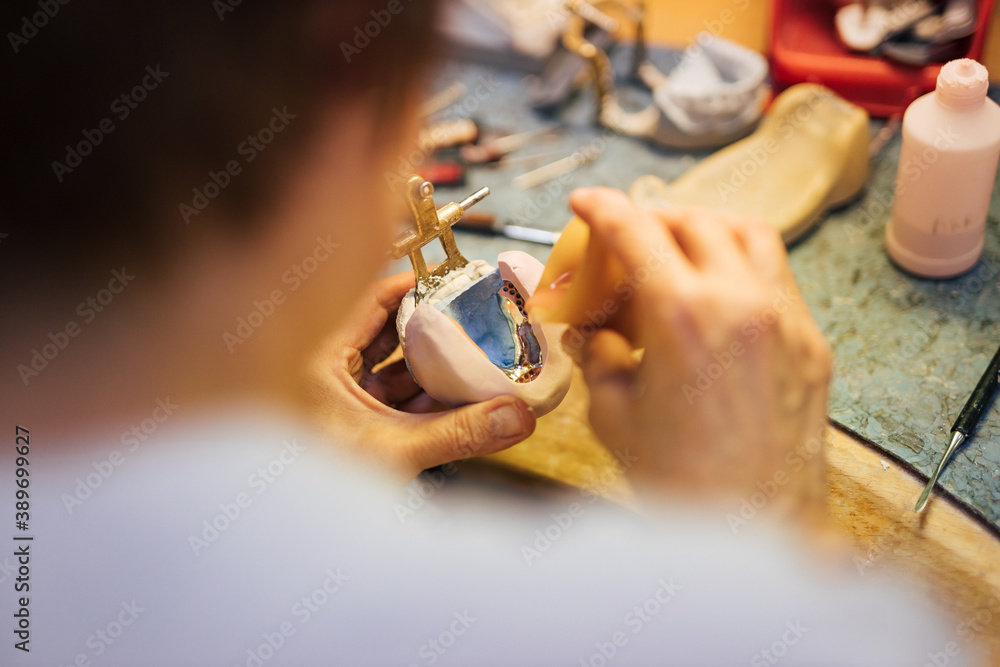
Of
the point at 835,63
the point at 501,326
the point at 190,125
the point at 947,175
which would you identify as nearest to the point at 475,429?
the point at 501,326

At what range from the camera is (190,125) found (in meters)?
0.46

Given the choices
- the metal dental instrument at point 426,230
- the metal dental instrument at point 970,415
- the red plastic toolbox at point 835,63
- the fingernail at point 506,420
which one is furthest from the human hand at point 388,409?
the red plastic toolbox at point 835,63

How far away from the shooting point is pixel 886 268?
3.92 feet

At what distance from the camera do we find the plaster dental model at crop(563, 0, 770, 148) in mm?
1380

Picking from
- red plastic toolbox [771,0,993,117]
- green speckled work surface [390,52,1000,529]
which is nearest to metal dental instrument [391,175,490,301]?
green speckled work surface [390,52,1000,529]

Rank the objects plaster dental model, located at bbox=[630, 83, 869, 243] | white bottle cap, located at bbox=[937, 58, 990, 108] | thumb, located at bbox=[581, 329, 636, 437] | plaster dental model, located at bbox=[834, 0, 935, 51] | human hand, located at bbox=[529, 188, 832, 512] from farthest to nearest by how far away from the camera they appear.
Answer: plaster dental model, located at bbox=[834, 0, 935, 51]
plaster dental model, located at bbox=[630, 83, 869, 243]
white bottle cap, located at bbox=[937, 58, 990, 108]
thumb, located at bbox=[581, 329, 636, 437]
human hand, located at bbox=[529, 188, 832, 512]

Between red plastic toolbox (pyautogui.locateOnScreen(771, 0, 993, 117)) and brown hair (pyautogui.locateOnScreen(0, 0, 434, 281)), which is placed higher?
brown hair (pyautogui.locateOnScreen(0, 0, 434, 281))

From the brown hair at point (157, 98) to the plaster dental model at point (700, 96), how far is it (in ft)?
3.28

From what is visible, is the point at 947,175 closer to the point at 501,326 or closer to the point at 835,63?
the point at 835,63

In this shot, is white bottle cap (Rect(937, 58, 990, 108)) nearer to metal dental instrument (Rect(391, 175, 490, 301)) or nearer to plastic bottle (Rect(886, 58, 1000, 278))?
plastic bottle (Rect(886, 58, 1000, 278))

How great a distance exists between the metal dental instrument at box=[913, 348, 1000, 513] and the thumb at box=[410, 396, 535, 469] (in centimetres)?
47

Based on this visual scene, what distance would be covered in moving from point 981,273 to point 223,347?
1.08 meters

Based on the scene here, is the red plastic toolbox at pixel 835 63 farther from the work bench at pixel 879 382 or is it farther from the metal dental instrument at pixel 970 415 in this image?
the metal dental instrument at pixel 970 415

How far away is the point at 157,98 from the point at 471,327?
1.73ft
